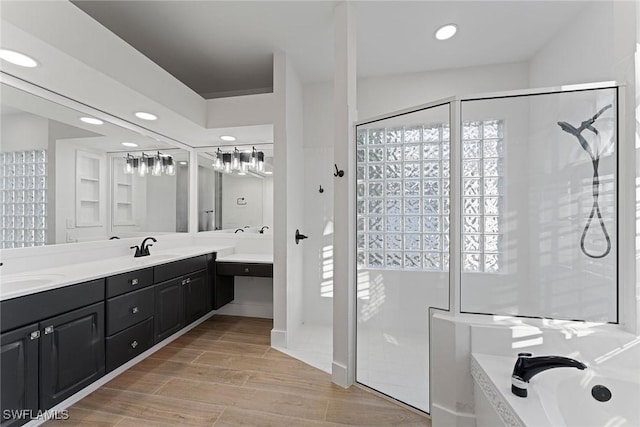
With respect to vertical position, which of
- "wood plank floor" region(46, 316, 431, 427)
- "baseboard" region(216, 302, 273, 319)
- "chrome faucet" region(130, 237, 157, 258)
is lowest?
"wood plank floor" region(46, 316, 431, 427)

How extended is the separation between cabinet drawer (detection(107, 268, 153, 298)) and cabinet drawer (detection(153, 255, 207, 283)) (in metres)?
0.08

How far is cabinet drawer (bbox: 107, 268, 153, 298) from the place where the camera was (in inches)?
76.5

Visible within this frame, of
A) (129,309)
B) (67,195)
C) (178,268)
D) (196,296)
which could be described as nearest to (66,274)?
(129,309)

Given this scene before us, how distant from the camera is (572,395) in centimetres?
135

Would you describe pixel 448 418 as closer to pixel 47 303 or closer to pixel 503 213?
pixel 503 213

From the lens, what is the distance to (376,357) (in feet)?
6.64

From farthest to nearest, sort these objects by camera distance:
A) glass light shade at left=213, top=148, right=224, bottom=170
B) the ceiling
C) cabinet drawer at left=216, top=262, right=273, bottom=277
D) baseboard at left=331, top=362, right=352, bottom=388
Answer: glass light shade at left=213, top=148, right=224, bottom=170
cabinet drawer at left=216, top=262, right=273, bottom=277
the ceiling
baseboard at left=331, top=362, right=352, bottom=388

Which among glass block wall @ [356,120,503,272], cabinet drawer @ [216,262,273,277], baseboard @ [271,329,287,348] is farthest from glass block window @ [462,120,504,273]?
cabinet drawer @ [216,262,273,277]

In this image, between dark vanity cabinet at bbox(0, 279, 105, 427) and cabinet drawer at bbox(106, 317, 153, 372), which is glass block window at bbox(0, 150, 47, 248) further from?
cabinet drawer at bbox(106, 317, 153, 372)

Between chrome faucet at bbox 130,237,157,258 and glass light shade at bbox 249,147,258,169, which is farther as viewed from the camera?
glass light shade at bbox 249,147,258,169

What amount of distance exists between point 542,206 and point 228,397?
2346 millimetres

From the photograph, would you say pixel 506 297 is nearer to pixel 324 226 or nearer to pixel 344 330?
pixel 344 330

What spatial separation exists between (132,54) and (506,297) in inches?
119

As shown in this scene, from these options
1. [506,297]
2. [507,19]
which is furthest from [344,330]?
[507,19]
